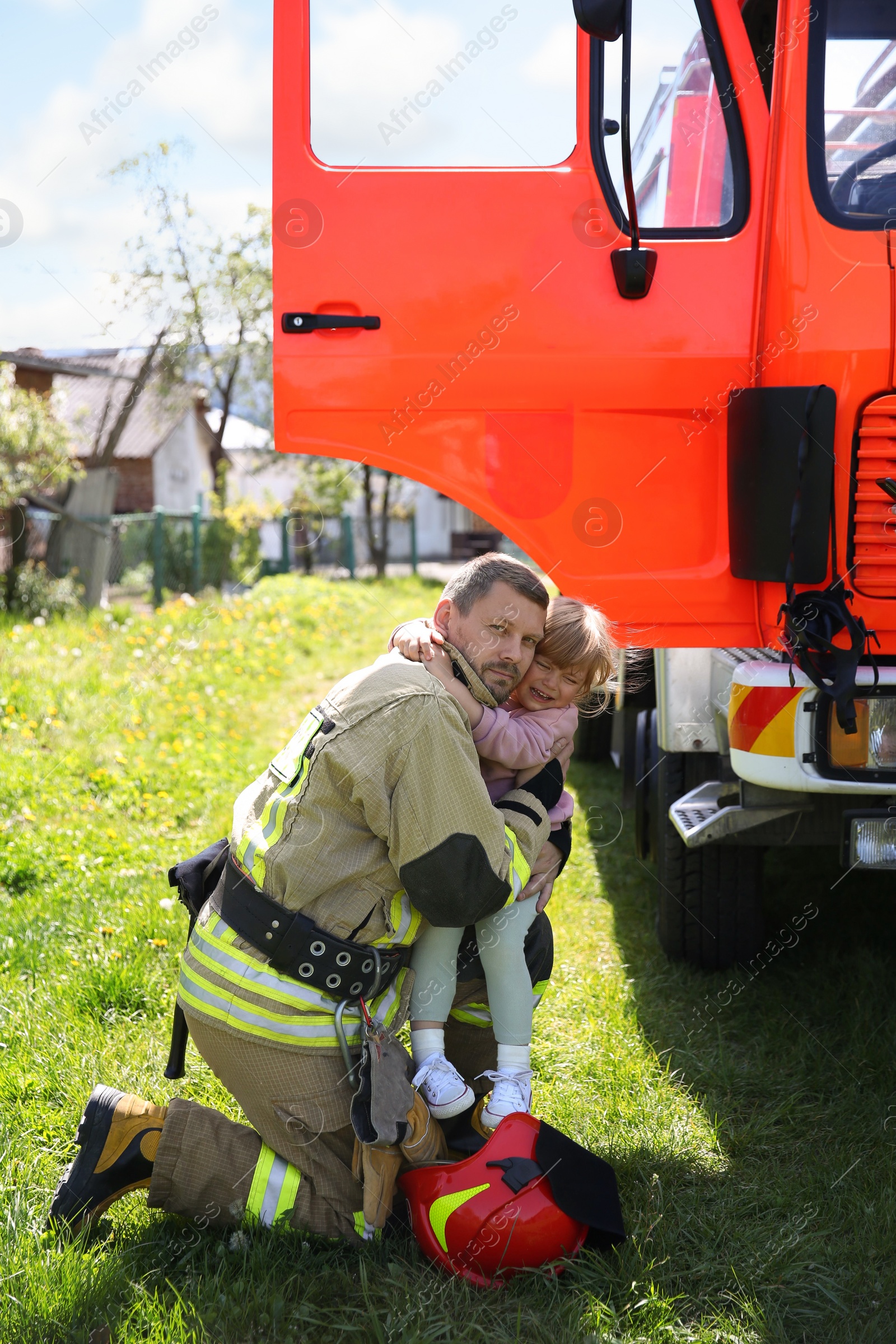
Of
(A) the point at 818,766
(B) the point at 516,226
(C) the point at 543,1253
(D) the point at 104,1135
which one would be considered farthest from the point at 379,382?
(C) the point at 543,1253

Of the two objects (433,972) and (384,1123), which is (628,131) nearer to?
(433,972)

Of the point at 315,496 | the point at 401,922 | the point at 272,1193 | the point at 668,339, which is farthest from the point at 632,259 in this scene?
the point at 315,496

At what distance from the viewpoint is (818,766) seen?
8.22ft

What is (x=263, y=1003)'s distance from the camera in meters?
2.13

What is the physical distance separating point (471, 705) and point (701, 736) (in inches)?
42.7

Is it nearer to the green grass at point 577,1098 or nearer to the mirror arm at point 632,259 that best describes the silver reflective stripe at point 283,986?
the green grass at point 577,1098

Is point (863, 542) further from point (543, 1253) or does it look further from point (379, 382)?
point (543, 1253)

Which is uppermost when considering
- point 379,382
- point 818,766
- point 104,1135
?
point 379,382

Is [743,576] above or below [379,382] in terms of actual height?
below

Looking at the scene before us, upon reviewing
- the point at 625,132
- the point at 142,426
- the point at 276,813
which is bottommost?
the point at 276,813

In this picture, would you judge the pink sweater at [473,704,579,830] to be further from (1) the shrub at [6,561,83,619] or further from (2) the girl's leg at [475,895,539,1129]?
(1) the shrub at [6,561,83,619]

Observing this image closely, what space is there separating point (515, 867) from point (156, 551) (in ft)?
41.3

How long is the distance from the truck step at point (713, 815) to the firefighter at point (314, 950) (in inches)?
33.5

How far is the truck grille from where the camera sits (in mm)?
2596
